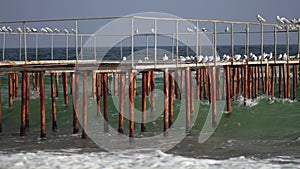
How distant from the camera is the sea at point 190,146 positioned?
15.2 metres

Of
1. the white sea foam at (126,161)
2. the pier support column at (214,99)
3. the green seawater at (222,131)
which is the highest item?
the pier support column at (214,99)

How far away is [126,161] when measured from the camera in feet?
50.2

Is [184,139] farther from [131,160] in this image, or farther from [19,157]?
[19,157]

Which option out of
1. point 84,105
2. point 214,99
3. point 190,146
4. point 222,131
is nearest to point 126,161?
point 190,146

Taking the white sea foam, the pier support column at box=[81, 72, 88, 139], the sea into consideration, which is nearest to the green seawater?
the sea

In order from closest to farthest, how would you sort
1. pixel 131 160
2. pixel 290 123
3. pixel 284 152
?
pixel 131 160 → pixel 284 152 → pixel 290 123

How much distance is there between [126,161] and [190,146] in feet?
12.2

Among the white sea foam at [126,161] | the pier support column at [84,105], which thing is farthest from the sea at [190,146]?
the pier support column at [84,105]

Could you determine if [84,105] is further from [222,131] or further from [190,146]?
[222,131]

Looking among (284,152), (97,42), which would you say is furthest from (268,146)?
(97,42)

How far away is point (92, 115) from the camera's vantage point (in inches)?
1008

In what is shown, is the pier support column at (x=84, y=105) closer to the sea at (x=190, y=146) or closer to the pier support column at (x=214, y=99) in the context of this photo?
the sea at (x=190, y=146)

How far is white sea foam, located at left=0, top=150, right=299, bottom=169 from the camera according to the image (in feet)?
48.5

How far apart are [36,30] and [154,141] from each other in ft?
43.5
